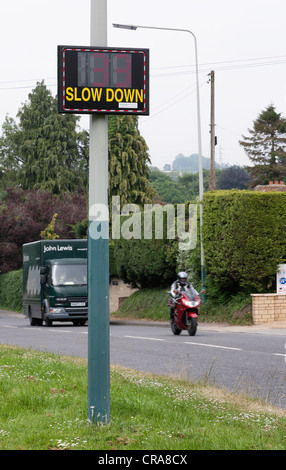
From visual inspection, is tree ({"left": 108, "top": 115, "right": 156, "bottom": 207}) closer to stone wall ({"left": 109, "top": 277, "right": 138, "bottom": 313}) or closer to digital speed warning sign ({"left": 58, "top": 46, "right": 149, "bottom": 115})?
stone wall ({"left": 109, "top": 277, "right": 138, "bottom": 313})

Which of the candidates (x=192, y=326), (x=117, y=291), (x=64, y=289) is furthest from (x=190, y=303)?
(x=117, y=291)

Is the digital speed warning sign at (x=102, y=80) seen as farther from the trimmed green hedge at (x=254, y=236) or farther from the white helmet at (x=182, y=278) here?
the trimmed green hedge at (x=254, y=236)

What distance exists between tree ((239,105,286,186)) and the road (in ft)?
201

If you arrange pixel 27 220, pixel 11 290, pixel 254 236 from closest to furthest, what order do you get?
pixel 254 236, pixel 11 290, pixel 27 220

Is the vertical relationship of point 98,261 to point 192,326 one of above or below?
above

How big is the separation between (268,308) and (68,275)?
7.63 meters

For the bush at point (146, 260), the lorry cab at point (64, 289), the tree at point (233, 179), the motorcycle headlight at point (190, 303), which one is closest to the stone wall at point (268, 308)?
the motorcycle headlight at point (190, 303)

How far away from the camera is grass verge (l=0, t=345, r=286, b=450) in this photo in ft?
20.4

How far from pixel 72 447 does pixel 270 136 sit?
263ft

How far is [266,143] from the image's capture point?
84.2 metres

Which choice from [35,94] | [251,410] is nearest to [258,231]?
[251,410]

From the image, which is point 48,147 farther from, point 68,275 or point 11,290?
→ point 68,275

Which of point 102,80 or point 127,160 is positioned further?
point 127,160

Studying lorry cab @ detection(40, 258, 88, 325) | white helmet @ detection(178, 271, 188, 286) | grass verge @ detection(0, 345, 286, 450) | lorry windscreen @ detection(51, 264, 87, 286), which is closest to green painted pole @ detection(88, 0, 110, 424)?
grass verge @ detection(0, 345, 286, 450)
